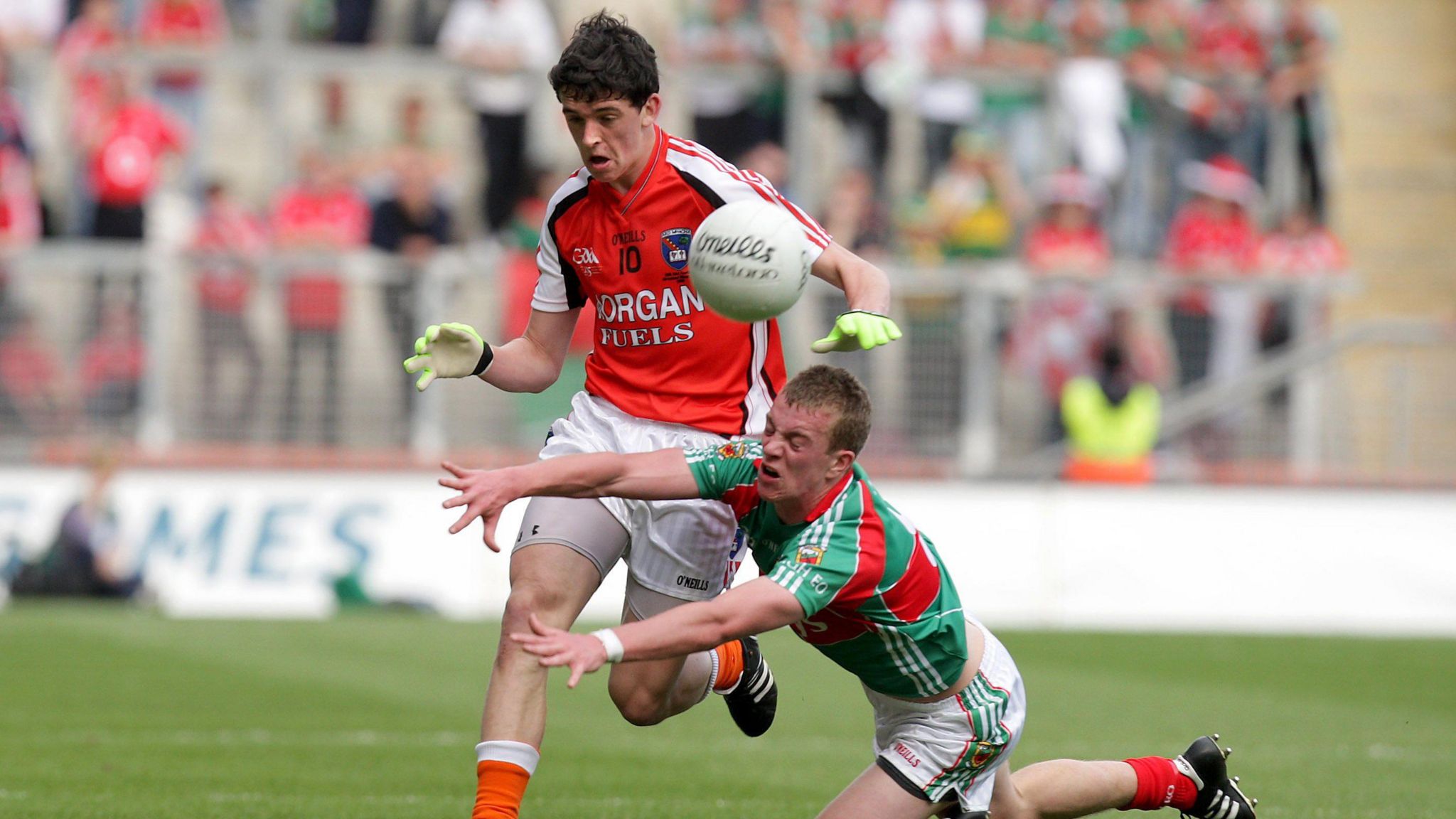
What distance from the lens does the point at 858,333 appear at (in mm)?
5684

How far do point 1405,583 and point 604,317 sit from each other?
11.8 meters

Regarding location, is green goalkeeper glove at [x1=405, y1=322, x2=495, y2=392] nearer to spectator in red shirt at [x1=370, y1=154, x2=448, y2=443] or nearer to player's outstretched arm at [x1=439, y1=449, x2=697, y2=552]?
player's outstretched arm at [x1=439, y1=449, x2=697, y2=552]

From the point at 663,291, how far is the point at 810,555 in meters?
1.42

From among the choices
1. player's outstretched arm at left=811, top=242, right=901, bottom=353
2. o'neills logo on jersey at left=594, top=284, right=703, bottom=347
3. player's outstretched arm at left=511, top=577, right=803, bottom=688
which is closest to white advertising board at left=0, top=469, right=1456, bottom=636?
o'neills logo on jersey at left=594, top=284, right=703, bottom=347

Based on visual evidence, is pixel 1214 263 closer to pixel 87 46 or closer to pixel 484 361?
pixel 87 46

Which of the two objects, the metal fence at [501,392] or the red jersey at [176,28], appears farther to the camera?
the red jersey at [176,28]

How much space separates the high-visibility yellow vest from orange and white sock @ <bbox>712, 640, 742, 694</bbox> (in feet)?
30.5

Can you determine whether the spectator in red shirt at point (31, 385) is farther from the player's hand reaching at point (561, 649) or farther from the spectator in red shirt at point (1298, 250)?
the player's hand reaching at point (561, 649)

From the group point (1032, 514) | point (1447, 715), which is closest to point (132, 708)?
point (1447, 715)

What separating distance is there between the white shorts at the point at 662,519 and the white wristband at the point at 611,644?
153cm

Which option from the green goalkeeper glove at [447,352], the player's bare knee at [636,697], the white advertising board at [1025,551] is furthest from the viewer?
the white advertising board at [1025,551]

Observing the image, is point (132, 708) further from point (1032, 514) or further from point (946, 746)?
point (1032, 514)

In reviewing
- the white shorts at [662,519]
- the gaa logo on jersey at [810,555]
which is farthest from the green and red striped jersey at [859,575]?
the white shorts at [662,519]

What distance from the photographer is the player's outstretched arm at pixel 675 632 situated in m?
4.82
